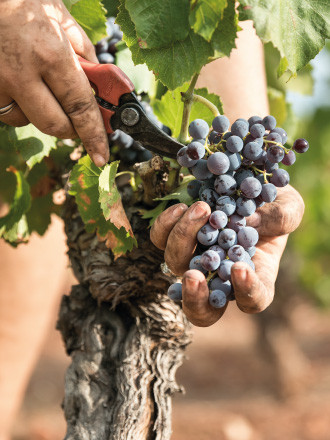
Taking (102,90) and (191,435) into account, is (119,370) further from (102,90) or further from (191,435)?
(191,435)

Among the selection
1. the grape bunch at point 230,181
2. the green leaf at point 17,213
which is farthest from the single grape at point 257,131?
the green leaf at point 17,213

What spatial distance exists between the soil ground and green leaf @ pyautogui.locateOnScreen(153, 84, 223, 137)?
3203 mm

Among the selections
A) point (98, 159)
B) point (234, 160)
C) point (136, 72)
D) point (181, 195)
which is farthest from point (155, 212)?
point (136, 72)

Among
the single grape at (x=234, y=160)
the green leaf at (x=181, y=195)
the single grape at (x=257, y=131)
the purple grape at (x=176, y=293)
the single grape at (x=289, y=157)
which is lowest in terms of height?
the purple grape at (x=176, y=293)

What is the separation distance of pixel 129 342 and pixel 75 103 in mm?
693

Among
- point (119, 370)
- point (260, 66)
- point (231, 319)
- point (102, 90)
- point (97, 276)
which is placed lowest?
point (231, 319)

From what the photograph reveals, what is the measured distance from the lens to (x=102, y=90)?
1.22 m

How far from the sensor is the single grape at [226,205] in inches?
43.7

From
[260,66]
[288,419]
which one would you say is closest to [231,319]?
[288,419]

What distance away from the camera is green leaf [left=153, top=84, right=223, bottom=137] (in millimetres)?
1396

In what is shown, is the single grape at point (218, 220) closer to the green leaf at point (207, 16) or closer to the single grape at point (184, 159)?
the single grape at point (184, 159)

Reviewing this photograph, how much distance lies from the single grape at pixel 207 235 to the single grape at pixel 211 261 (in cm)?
3

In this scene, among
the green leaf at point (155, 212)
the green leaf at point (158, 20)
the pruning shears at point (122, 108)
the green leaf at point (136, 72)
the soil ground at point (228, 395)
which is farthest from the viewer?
the soil ground at point (228, 395)

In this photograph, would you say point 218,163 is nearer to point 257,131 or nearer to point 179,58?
point 257,131
